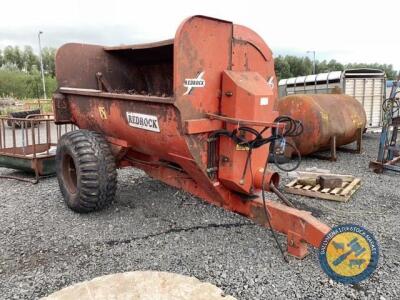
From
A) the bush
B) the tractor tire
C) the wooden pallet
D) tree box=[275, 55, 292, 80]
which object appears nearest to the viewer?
the tractor tire

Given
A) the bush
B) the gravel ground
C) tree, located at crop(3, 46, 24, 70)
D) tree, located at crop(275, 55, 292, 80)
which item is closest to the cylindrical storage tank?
the gravel ground

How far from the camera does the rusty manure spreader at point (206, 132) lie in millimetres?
2947

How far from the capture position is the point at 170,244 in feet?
11.6

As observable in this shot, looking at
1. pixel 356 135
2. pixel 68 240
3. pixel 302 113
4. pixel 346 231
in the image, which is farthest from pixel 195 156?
pixel 356 135

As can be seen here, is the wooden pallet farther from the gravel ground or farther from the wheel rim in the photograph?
the wheel rim

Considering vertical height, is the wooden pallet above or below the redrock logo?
below

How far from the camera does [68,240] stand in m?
3.64

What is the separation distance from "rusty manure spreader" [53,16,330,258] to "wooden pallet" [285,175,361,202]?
1766 mm

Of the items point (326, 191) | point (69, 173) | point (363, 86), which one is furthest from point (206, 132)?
point (363, 86)

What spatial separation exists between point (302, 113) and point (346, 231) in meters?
4.91

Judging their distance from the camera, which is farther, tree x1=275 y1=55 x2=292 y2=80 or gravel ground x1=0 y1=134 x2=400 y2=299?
tree x1=275 y1=55 x2=292 y2=80

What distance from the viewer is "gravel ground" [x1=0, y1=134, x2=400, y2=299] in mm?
2863

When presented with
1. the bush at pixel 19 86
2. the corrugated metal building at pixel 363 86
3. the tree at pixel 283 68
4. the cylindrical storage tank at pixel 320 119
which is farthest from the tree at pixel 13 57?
the cylindrical storage tank at pixel 320 119

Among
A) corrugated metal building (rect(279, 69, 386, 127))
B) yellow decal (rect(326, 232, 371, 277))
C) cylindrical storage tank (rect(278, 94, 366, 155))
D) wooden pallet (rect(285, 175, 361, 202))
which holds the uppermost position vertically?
corrugated metal building (rect(279, 69, 386, 127))
